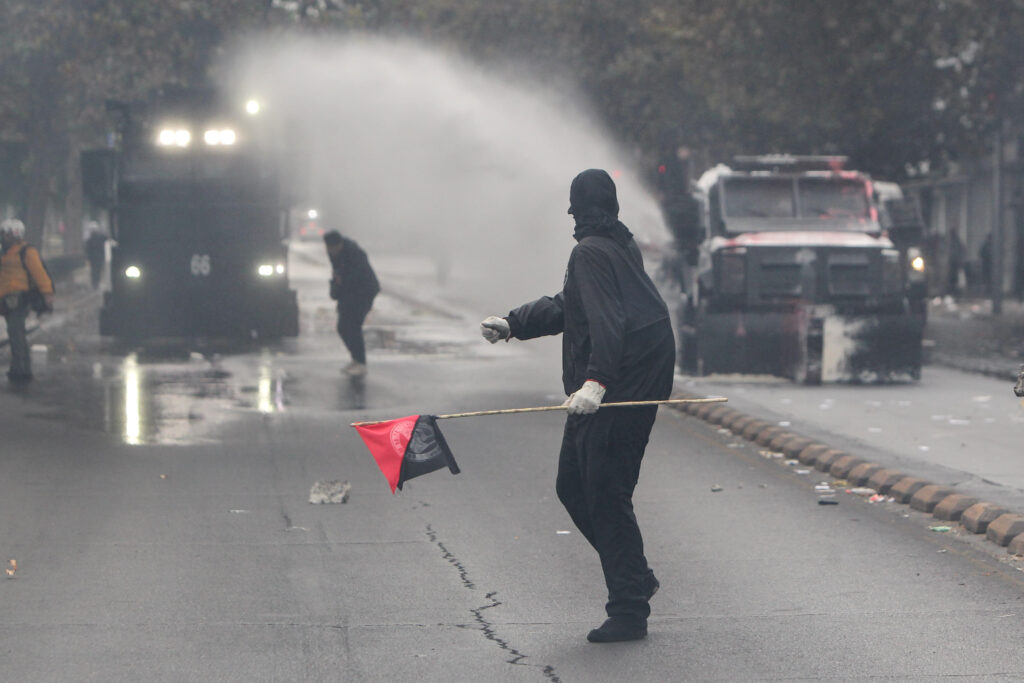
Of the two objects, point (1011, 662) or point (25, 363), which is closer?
point (1011, 662)

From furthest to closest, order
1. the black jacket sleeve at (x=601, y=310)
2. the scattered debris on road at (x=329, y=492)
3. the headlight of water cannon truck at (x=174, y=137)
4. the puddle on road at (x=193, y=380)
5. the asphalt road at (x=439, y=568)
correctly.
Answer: the headlight of water cannon truck at (x=174, y=137) → the puddle on road at (x=193, y=380) → the scattered debris on road at (x=329, y=492) → the black jacket sleeve at (x=601, y=310) → the asphalt road at (x=439, y=568)

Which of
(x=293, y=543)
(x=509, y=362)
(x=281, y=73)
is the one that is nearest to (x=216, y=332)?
(x=509, y=362)

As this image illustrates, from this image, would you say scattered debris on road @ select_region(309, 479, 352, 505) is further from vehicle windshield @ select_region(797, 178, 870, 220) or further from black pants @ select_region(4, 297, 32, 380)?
vehicle windshield @ select_region(797, 178, 870, 220)

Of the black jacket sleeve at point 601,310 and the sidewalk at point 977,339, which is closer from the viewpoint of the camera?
the black jacket sleeve at point 601,310

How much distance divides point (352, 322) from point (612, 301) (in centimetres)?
1297

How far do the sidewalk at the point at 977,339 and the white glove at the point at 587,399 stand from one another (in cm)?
1417

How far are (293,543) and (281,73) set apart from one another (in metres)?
23.1

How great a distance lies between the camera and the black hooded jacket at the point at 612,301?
6473 mm

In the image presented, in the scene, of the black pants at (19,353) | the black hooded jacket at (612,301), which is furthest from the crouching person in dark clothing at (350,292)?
the black hooded jacket at (612,301)

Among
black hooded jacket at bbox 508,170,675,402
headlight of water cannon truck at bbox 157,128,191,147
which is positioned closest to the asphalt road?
black hooded jacket at bbox 508,170,675,402

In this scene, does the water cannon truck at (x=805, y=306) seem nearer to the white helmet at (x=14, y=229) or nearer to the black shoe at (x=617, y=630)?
the white helmet at (x=14, y=229)

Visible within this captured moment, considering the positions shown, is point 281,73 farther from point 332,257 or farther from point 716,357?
point 716,357

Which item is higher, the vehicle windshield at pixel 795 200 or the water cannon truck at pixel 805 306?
the vehicle windshield at pixel 795 200

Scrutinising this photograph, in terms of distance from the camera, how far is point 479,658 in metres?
6.26
